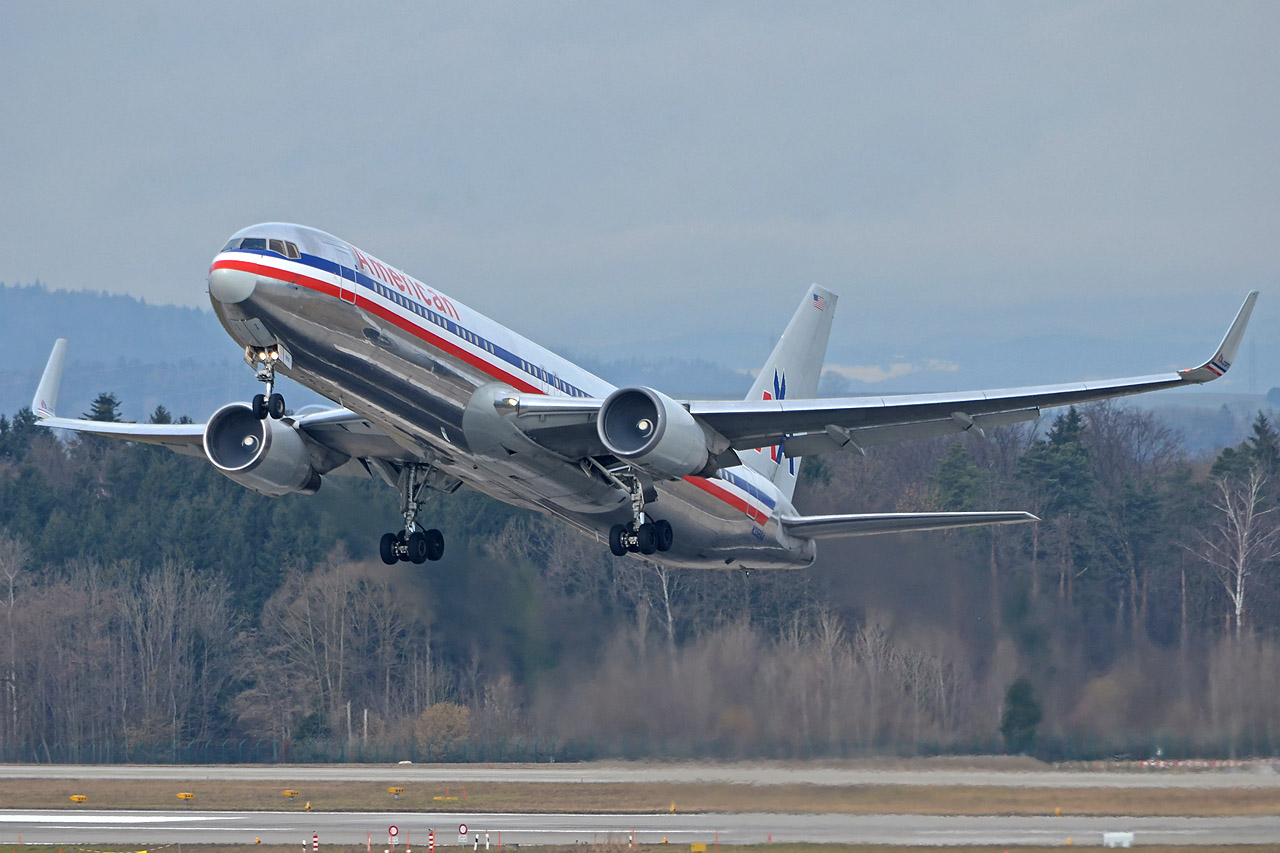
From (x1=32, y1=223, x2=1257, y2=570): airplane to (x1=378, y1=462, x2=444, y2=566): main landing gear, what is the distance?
0.04 m

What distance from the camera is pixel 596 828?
33.4 m

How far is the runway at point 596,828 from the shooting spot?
2886 centimetres

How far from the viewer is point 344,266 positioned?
26.3m

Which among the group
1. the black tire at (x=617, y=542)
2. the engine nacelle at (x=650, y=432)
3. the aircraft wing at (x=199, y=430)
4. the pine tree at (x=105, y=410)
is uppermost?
the pine tree at (x=105, y=410)

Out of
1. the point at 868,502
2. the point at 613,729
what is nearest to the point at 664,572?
the point at 868,502

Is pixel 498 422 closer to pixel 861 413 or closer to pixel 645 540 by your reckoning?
pixel 645 540

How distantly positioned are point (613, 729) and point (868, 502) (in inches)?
555

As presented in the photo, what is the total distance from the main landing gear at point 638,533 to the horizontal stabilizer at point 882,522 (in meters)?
4.45

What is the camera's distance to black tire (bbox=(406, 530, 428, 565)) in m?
33.2

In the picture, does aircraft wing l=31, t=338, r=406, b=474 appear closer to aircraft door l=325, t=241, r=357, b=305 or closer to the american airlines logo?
aircraft door l=325, t=241, r=357, b=305

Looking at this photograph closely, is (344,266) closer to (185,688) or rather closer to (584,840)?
(584,840)

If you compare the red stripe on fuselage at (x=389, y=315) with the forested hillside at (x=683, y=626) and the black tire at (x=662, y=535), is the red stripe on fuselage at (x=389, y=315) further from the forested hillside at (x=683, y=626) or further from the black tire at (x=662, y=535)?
the forested hillside at (x=683, y=626)

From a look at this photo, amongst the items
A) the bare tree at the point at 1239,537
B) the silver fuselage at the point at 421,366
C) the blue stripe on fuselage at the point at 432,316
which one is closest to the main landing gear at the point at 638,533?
the silver fuselage at the point at 421,366

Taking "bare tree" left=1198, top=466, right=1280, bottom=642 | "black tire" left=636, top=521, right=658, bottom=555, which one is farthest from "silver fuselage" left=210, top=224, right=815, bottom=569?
"bare tree" left=1198, top=466, right=1280, bottom=642
